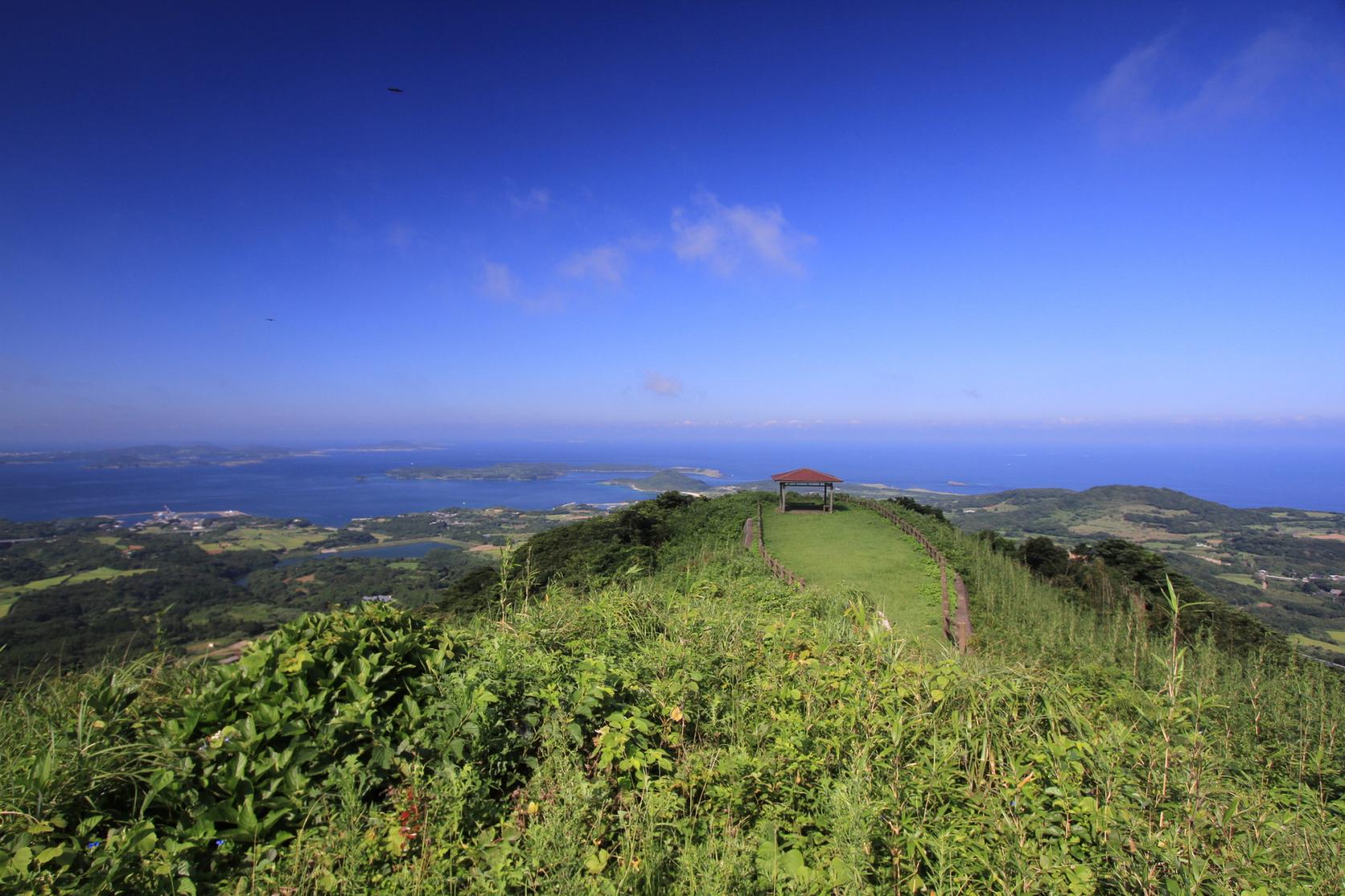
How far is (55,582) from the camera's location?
1984 cm

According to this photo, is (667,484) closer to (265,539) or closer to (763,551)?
(265,539)

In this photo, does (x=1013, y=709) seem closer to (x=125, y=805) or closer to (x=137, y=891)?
(x=137, y=891)

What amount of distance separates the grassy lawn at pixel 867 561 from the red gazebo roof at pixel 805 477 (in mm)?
1238

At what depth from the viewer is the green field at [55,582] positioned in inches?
632

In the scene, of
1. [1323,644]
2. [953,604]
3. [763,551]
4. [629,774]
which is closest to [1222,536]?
[1323,644]

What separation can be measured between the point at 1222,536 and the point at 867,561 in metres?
44.5

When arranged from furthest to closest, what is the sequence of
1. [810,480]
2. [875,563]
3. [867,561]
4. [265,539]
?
1. [265,539]
2. [810,480]
3. [867,561]
4. [875,563]

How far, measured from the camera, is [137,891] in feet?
6.21

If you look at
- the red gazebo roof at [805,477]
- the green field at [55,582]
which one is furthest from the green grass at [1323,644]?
the green field at [55,582]

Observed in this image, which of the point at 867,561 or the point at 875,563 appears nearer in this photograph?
the point at 875,563

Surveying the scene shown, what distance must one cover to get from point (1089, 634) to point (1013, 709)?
4623 millimetres

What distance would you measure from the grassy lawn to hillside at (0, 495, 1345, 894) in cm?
326

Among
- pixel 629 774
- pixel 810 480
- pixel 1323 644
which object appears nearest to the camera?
pixel 629 774

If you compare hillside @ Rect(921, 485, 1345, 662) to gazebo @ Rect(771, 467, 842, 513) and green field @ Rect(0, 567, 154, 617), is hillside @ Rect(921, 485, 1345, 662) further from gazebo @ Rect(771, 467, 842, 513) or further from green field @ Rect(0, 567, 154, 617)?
green field @ Rect(0, 567, 154, 617)
